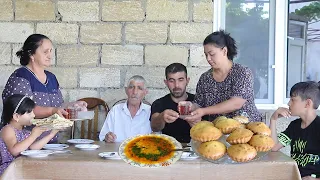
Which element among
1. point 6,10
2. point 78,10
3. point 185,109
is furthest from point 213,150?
point 6,10

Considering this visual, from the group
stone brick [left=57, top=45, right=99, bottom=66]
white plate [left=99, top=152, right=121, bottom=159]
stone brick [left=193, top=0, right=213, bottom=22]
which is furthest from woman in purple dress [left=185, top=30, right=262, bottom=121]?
stone brick [left=57, top=45, right=99, bottom=66]

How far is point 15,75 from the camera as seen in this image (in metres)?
3.38

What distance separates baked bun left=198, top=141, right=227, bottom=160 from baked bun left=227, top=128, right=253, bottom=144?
4 cm

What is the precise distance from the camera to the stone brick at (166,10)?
4.57m

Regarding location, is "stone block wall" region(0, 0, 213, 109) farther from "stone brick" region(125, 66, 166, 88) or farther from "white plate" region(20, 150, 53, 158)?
"white plate" region(20, 150, 53, 158)

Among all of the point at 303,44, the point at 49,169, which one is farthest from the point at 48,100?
the point at 303,44

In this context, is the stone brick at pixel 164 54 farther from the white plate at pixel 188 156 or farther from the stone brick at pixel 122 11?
the white plate at pixel 188 156

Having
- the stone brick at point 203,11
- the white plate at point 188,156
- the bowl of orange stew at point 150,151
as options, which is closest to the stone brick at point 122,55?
the stone brick at point 203,11

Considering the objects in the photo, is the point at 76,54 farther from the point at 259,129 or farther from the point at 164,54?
the point at 259,129

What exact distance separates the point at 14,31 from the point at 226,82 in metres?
2.38

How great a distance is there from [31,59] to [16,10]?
1341 millimetres

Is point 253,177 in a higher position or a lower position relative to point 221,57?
lower

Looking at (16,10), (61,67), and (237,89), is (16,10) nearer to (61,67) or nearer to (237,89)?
(61,67)

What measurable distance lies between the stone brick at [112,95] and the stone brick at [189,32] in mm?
712
